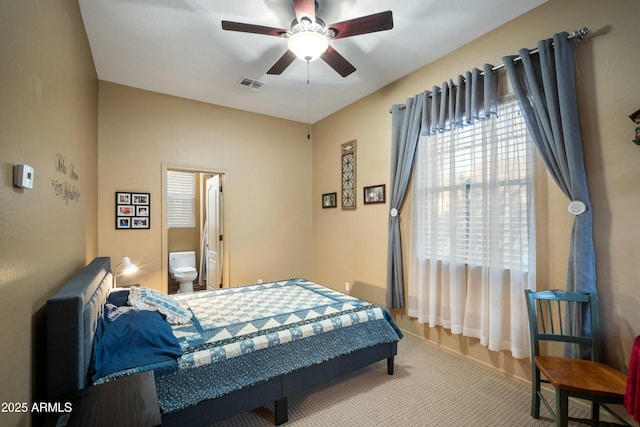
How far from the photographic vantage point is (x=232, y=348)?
1837 millimetres

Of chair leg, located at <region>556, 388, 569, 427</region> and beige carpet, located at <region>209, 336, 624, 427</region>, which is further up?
chair leg, located at <region>556, 388, 569, 427</region>

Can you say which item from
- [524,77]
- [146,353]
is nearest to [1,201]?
[146,353]

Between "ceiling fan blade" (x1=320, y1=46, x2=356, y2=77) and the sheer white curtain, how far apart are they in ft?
3.82

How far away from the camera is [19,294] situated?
1.11 metres

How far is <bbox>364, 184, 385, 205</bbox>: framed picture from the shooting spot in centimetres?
371

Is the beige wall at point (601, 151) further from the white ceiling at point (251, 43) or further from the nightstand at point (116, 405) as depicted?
the nightstand at point (116, 405)

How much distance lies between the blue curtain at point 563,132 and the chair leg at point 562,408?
0.64 metres

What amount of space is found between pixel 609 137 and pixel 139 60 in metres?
4.18

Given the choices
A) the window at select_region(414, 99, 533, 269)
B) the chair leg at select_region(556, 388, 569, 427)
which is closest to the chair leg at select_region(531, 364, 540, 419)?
the chair leg at select_region(556, 388, 569, 427)

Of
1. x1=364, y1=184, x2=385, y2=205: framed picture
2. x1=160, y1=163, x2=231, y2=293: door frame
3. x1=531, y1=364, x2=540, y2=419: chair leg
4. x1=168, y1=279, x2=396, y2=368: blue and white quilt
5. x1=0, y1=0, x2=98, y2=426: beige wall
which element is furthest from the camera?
x1=160, y1=163, x2=231, y2=293: door frame

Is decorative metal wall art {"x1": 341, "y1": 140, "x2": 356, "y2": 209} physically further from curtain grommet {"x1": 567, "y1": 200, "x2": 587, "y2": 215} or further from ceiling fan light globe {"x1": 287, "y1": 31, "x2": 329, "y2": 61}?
curtain grommet {"x1": 567, "y1": 200, "x2": 587, "y2": 215}

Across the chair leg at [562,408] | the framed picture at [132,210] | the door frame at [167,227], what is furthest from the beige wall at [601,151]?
the framed picture at [132,210]

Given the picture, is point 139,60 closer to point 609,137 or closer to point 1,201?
point 1,201

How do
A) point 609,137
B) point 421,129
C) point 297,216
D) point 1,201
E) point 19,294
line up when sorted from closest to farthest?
point 1,201 → point 19,294 → point 609,137 → point 421,129 → point 297,216
